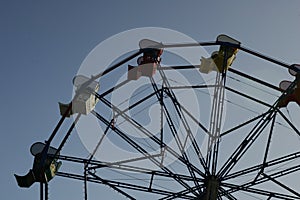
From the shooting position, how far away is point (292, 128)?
25.6 m

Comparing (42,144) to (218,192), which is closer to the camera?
(218,192)

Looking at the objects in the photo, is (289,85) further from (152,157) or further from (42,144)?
(42,144)

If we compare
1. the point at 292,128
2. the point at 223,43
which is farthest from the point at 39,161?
the point at 292,128

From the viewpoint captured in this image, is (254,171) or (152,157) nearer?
(254,171)

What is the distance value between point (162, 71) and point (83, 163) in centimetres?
552

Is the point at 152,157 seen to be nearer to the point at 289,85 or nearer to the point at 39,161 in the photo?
the point at 39,161

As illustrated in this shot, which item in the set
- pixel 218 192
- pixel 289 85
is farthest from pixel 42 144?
pixel 289 85

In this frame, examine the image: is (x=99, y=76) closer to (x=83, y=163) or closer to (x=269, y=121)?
(x=83, y=163)

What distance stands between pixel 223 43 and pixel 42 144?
920 centimetres

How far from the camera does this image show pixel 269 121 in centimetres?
2520

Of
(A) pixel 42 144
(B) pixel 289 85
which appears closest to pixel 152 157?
(A) pixel 42 144

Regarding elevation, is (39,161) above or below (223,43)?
below

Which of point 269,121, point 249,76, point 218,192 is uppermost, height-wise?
point 249,76

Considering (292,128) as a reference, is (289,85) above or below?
above
